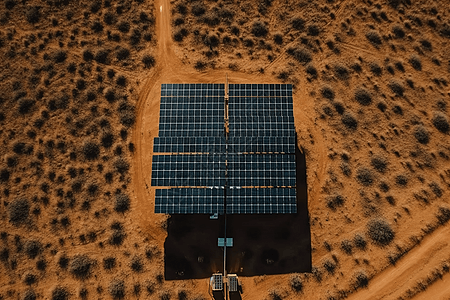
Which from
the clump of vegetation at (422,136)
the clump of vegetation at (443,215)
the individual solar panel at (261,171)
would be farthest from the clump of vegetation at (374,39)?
→ the clump of vegetation at (443,215)

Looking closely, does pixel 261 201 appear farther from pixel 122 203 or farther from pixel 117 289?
pixel 117 289

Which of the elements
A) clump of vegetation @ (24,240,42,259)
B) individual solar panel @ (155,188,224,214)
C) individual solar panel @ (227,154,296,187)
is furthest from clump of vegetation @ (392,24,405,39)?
clump of vegetation @ (24,240,42,259)

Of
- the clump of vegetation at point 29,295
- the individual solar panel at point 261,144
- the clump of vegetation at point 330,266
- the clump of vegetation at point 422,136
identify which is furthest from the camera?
the clump of vegetation at point 422,136

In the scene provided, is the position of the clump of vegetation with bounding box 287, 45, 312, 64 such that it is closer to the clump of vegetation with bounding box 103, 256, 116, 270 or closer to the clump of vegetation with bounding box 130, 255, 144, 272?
the clump of vegetation with bounding box 130, 255, 144, 272

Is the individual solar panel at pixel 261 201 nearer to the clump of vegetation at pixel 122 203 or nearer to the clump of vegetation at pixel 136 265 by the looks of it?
the clump of vegetation at pixel 136 265

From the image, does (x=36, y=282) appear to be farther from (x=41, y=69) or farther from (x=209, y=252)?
(x=41, y=69)
